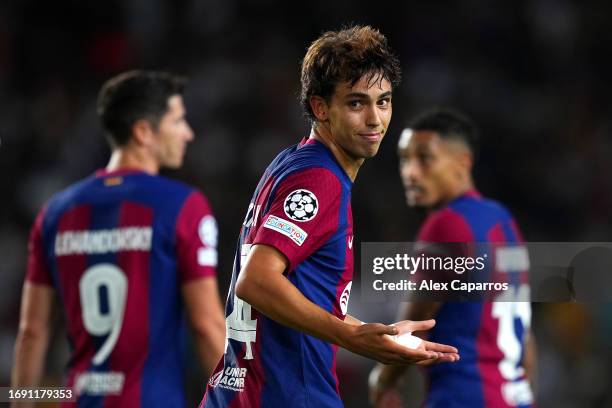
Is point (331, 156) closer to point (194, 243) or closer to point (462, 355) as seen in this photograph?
point (194, 243)

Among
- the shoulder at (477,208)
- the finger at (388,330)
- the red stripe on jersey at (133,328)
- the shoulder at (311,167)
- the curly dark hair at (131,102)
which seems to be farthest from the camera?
the shoulder at (477,208)

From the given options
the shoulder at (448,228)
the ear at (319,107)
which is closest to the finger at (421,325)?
the ear at (319,107)

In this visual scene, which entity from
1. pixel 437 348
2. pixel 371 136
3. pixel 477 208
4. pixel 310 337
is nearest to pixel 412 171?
pixel 477 208

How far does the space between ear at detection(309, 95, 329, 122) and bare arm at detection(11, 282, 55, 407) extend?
1.86 metres

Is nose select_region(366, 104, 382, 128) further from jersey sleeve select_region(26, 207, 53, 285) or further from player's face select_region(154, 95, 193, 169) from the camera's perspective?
jersey sleeve select_region(26, 207, 53, 285)

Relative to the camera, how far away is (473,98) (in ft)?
40.5

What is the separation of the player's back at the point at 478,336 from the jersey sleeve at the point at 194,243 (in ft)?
3.80

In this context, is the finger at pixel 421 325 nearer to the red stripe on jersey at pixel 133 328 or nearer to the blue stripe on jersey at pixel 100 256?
the red stripe on jersey at pixel 133 328

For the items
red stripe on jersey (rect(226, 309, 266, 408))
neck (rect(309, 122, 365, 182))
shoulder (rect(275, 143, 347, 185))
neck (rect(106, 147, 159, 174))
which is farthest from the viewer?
neck (rect(106, 147, 159, 174))

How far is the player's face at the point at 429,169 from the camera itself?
5.61 metres

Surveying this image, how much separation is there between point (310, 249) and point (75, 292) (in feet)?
5.92

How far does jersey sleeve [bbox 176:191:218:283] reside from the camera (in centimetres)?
451

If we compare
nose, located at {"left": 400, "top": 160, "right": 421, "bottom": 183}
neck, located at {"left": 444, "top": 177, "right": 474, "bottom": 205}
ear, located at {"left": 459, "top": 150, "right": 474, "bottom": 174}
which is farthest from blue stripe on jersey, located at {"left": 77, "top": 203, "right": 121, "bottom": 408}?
ear, located at {"left": 459, "top": 150, "right": 474, "bottom": 174}

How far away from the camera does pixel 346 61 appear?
10.9ft
